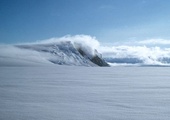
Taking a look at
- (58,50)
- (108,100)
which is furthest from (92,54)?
(108,100)

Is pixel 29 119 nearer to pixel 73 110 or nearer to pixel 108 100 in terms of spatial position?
pixel 73 110

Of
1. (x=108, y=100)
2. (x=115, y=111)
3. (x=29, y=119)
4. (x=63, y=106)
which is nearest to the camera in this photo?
(x=29, y=119)

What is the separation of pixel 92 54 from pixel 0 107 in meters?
140

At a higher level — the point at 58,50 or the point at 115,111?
the point at 58,50

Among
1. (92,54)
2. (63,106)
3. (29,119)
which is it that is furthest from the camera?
(92,54)

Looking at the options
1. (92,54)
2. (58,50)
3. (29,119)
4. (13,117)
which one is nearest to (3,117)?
(13,117)

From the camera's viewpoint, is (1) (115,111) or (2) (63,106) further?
(2) (63,106)

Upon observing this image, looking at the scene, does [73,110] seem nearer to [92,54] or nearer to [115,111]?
[115,111]

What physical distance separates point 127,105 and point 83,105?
1.04 m

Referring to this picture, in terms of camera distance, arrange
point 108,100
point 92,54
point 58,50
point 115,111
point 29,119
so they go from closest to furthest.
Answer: point 29,119 < point 115,111 < point 108,100 < point 58,50 < point 92,54

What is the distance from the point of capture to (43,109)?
4.23 m

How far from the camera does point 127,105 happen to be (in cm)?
468

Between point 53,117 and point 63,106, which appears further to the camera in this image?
point 63,106

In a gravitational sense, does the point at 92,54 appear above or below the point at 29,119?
above
